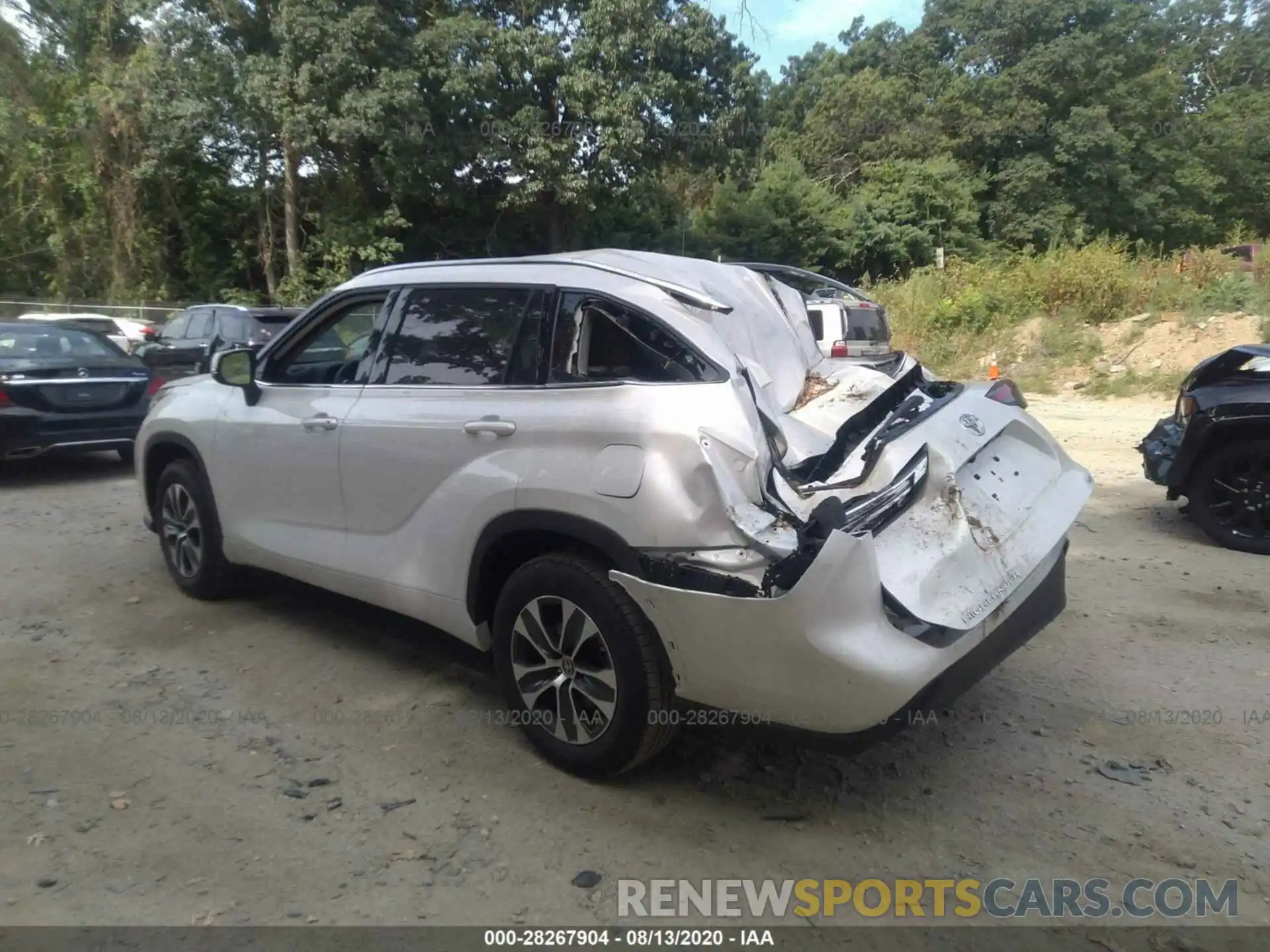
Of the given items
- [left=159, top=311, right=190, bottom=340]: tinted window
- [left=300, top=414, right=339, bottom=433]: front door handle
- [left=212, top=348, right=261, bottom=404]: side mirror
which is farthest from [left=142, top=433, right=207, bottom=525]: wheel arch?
[left=159, top=311, right=190, bottom=340]: tinted window

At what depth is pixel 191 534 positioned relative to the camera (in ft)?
17.3

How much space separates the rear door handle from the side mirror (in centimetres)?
162

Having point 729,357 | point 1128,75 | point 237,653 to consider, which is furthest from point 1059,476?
point 1128,75

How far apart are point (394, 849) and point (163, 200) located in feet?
95.9

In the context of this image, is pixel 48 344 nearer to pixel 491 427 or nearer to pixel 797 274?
pixel 491 427

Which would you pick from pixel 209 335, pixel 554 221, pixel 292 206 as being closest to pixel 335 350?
pixel 209 335

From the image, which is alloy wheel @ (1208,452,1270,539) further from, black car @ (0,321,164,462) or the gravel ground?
black car @ (0,321,164,462)

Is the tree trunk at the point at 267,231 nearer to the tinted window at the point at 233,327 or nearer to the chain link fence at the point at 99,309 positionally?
the chain link fence at the point at 99,309

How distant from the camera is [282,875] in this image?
9.73ft

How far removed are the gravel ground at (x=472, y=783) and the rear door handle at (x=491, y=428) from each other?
3.87ft

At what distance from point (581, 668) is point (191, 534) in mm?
2891

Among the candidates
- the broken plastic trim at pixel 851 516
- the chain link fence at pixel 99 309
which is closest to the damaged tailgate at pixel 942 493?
the broken plastic trim at pixel 851 516

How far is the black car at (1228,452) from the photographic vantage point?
6.24 metres

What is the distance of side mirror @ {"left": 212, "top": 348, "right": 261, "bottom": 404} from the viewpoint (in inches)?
188
